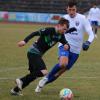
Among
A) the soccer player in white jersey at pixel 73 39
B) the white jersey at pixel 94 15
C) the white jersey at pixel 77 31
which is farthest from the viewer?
the white jersey at pixel 94 15

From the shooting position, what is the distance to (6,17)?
48750 millimetres

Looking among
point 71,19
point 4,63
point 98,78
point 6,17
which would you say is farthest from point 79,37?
point 6,17

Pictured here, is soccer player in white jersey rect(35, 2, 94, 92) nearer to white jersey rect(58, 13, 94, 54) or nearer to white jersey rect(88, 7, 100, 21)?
white jersey rect(58, 13, 94, 54)

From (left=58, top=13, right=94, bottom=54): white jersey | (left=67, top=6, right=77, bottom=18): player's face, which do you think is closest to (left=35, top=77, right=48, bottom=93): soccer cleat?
(left=58, top=13, right=94, bottom=54): white jersey

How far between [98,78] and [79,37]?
2.60 meters

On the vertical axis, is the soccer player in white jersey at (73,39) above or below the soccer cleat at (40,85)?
above

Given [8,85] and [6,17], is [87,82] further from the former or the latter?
[6,17]

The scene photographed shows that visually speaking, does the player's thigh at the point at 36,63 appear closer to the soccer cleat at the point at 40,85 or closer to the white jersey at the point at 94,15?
the soccer cleat at the point at 40,85

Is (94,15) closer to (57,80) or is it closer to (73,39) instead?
(57,80)

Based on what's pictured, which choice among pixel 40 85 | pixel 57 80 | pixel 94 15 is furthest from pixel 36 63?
pixel 94 15

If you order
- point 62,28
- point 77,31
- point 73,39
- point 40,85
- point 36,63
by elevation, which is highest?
point 62,28

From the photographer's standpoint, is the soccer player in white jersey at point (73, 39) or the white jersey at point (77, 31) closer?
the soccer player in white jersey at point (73, 39)

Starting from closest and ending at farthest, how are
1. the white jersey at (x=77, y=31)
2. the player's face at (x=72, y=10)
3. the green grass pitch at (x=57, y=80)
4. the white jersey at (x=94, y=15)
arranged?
the green grass pitch at (x=57, y=80), the player's face at (x=72, y=10), the white jersey at (x=77, y=31), the white jersey at (x=94, y=15)

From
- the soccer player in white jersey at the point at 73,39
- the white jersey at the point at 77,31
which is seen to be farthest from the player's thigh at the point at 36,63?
the white jersey at the point at 77,31
